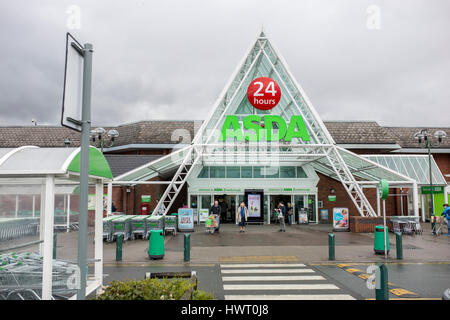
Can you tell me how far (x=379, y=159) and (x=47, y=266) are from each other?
28.6m

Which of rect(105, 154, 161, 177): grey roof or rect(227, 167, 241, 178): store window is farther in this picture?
rect(227, 167, 241, 178): store window

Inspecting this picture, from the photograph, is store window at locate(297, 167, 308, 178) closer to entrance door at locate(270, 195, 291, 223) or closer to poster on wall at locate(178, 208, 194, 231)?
entrance door at locate(270, 195, 291, 223)

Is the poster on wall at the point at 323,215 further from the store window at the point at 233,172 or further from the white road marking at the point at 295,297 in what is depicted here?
the white road marking at the point at 295,297

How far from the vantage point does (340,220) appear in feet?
73.0

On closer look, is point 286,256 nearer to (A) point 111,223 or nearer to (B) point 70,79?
(A) point 111,223

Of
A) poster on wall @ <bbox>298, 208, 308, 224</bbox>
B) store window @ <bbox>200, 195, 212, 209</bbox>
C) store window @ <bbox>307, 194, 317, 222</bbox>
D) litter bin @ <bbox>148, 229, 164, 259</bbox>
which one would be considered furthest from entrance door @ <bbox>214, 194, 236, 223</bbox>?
litter bin @ <bbox>148, 229, 164, 259</bbox>

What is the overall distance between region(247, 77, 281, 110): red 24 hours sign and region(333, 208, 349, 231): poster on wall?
7.84 metres

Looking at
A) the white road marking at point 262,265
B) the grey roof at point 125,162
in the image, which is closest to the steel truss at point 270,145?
the grey roof at point 125,162

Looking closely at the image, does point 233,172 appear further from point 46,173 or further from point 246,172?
point 46,173

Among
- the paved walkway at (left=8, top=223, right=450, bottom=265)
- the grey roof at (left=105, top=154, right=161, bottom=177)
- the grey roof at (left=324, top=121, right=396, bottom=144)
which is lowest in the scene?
the paved walkway at (left=8, top=223, right=450, bottom=265)

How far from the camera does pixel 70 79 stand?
12.4 feet

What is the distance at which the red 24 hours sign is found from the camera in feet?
74.4
